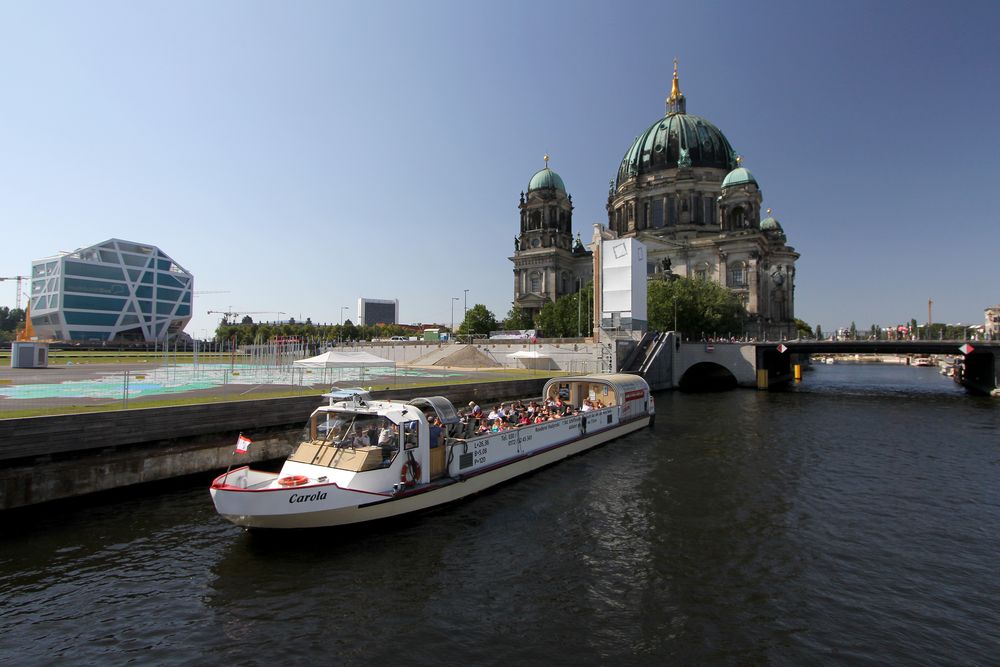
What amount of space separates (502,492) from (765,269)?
113 metres

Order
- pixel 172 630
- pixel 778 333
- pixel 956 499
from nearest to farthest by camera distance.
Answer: pixel 172 630 < pixel 956 499 < pixel 778 333

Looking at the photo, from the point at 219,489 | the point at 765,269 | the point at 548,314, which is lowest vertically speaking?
the point at 219,489

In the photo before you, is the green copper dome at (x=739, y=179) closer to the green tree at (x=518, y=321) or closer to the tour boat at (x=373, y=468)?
the green tree at (x=518, y=321)

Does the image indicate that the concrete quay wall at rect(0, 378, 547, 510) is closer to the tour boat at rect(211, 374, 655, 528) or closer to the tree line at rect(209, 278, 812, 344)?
the tour boat at rect(211, 374, 655, 528)

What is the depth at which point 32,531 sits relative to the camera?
14789mm

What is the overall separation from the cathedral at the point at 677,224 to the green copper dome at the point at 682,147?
232 mm

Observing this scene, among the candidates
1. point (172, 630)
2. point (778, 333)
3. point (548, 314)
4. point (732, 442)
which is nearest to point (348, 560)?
point (172, 630)

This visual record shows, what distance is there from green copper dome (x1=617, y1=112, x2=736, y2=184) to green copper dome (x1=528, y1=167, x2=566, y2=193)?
1868cm

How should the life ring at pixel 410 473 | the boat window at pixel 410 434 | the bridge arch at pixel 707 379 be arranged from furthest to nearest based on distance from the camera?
the bridge arch at pixel 707 379 < the boat window at pixel 410 434 < the life ring at pixel 410 473

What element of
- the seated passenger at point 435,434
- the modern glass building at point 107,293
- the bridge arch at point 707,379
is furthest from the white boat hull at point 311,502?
the modern glass building at point 107,293

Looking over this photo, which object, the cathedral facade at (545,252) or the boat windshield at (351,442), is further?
the cathedral facade at (545,252)

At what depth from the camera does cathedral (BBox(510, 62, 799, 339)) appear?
105 m

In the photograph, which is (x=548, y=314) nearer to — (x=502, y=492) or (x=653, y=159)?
(x=653, y=159)

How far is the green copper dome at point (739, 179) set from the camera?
4097 inches
